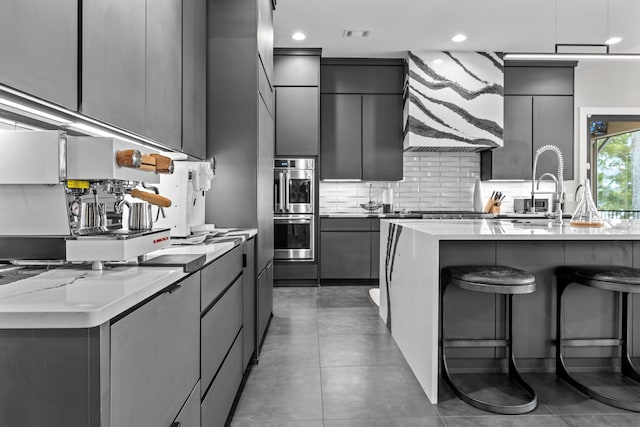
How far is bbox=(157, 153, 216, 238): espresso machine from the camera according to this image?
2076 mm

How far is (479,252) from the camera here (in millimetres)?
2521

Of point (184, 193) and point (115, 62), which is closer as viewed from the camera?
point (115, 62)

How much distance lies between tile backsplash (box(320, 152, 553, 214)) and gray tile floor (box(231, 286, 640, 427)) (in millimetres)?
2578

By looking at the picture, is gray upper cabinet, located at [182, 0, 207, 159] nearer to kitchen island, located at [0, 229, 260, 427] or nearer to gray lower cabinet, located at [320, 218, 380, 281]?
kitchen island, located at [0, 229, 260, 427]

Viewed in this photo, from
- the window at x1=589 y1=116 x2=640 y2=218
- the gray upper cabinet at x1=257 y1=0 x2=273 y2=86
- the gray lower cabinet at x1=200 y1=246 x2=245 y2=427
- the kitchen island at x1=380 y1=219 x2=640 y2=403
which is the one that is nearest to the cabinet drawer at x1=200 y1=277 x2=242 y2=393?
the gray lower cabinet at x1=200 y1=246 x2=245 y2=427

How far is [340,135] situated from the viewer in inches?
212

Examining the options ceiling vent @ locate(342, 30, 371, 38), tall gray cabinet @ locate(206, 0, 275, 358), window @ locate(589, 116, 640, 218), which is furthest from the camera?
window @ locate(589, 116, 640, 218)

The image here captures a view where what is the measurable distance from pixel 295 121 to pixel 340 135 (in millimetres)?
643

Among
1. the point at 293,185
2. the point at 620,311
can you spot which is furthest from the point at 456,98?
the point at 620,311

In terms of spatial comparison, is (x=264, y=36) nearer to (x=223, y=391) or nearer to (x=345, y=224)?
(x=223, y=391)

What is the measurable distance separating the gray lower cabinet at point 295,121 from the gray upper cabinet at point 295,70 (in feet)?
0.23

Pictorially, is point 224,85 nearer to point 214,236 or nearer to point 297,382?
point 214,236

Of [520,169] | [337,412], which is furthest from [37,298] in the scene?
[520,169]

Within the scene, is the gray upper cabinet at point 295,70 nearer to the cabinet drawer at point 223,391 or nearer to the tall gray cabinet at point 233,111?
the tall gray cabinet at point 233,111
